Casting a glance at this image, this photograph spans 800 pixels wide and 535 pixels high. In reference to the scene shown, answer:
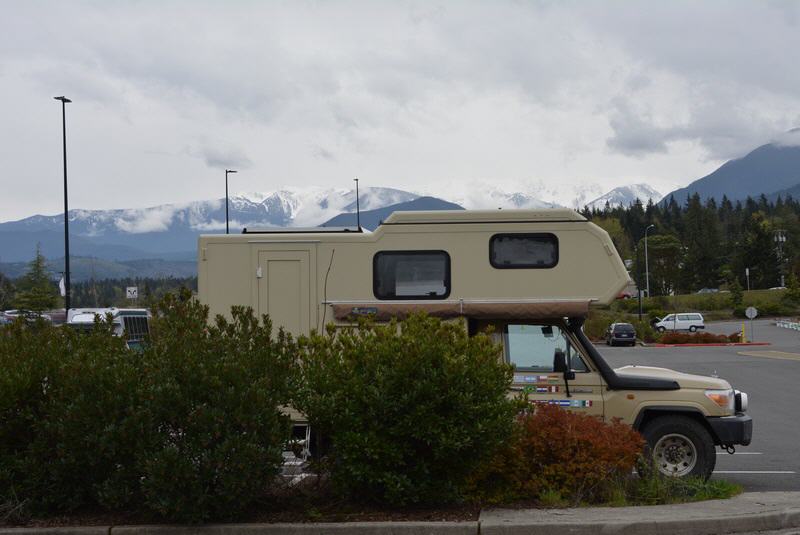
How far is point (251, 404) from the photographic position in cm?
738

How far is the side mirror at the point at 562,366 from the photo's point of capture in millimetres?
9867

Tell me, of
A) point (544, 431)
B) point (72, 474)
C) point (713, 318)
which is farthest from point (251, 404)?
point (713, 318)

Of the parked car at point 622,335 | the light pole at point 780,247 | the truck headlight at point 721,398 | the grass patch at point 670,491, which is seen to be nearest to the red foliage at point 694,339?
the parked car at point 622,335

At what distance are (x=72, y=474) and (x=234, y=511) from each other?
138 cm

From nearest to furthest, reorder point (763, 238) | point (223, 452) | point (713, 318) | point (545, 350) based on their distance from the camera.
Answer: point (223, 452) → point (545, 350) → point (713, 318) → point (763, 238)

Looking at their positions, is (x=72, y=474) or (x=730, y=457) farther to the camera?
(x=730, y=457)

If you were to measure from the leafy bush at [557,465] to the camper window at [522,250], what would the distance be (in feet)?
7.53

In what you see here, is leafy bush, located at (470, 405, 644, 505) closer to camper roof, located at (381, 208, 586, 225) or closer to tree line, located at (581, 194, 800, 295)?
camper roof, located at (381, 208, 586, 225)

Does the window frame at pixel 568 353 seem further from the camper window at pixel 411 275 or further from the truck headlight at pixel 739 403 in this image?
the truck headlight at pixel 739 403

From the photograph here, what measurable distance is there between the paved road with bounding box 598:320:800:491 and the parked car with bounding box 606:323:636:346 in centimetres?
419

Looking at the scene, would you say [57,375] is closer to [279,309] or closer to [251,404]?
[251,404]

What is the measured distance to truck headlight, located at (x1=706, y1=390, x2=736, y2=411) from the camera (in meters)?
9.87

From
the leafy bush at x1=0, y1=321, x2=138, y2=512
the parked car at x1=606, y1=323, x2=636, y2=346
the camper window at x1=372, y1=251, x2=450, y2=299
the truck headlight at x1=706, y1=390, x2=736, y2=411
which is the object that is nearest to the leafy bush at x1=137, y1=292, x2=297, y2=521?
the leafy bush at x1=0, y1=321, x2=138, y2=512

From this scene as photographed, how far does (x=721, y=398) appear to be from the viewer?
9.89 meters
